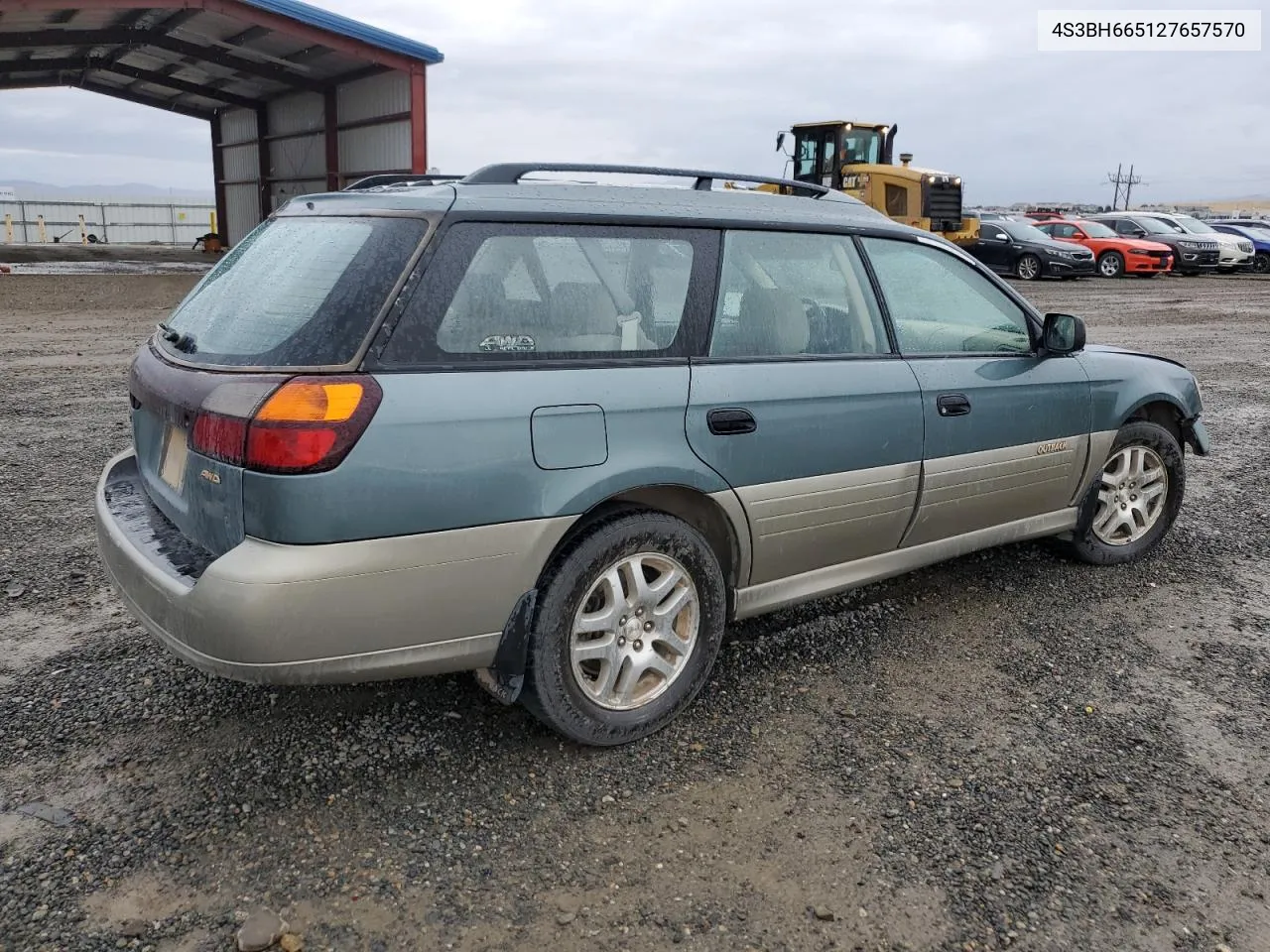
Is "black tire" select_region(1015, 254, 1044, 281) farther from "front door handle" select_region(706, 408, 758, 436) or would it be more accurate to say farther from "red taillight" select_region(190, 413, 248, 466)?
"red taillight" select_region(190, 413, 248, 466)

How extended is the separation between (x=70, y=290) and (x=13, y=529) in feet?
48.7

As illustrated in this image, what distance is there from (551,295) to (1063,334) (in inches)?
92.1

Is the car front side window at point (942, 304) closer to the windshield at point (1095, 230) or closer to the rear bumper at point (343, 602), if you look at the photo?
the rear bumper at point (343, 602)

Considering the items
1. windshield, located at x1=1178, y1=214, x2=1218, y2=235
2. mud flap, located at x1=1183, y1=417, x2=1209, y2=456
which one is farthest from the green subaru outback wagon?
windshield, located at x1=1178, y1=214, x2=1218, y2=235

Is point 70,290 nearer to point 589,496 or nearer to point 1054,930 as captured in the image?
point 589,496

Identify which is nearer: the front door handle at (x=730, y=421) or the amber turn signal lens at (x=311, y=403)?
the amber turn signal lens at (x=311, y=403)

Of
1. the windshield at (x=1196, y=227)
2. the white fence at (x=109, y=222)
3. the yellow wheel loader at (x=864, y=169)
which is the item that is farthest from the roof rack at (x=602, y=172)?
the white fence at (x=109, y=222)

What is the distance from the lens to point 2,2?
18.6 m

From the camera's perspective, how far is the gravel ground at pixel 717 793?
239 cm

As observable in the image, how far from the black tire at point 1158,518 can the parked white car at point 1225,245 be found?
2674 cm

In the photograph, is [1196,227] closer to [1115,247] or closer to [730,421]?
[1115,247]

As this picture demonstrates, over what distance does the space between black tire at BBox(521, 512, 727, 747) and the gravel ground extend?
0.35 ft

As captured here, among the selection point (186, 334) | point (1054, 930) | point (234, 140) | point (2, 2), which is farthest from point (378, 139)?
point (1054, 930)

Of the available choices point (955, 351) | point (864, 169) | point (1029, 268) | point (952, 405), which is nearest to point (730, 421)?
point (952, 405)
